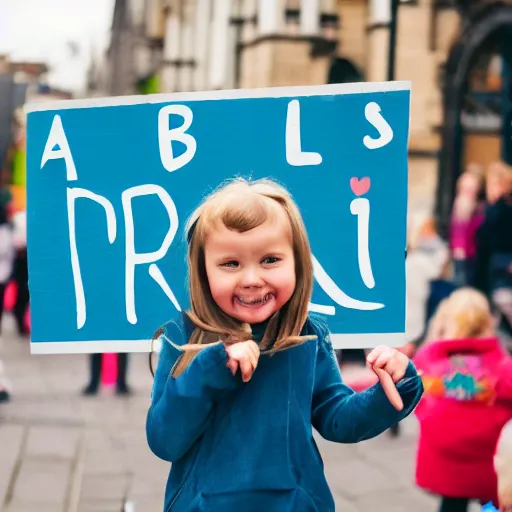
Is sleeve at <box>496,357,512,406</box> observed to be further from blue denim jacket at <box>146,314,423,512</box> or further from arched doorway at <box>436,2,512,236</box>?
arched doorway at <box>436,2,512,236</box>

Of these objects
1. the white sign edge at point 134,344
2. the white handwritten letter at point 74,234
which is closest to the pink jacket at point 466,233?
the white sign edge at point 134,344

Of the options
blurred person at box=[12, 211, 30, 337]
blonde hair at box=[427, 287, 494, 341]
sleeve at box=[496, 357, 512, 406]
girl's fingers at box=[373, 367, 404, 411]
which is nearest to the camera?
girl's fingers at box=[373, 367, 404, 411]

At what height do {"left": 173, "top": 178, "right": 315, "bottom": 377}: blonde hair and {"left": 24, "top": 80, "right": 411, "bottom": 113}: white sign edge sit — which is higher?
{"left": 24, "top": 80, "right": 411, "bottom": 113}: white sign edge

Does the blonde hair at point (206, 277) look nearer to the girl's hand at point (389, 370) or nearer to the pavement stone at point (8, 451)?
the girl's hand at point (389, 370)

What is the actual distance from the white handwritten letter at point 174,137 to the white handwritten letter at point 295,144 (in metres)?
0.22

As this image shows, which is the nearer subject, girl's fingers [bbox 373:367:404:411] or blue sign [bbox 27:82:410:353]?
girl's fingers [bbox 373:367:404:411]

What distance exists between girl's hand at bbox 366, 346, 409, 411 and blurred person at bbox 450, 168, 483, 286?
6463 mm

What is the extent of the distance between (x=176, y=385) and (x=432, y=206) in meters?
12.5

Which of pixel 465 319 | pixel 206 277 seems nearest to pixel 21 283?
pixel 465 319

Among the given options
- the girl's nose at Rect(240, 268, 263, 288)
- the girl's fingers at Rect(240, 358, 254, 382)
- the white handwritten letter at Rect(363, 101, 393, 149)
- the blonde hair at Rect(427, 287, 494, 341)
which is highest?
the white handwritten letter at Rect(363, 101, 393, 149)

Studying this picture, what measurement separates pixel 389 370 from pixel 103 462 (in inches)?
137

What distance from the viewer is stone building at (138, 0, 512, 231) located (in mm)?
14117

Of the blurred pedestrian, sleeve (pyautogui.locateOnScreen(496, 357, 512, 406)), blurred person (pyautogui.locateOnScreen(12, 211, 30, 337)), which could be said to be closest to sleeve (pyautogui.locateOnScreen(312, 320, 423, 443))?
sleeve (pyautogui.locateOnScreen(496, 357, 512, 406))

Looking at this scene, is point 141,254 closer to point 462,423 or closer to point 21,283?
point 462,423
